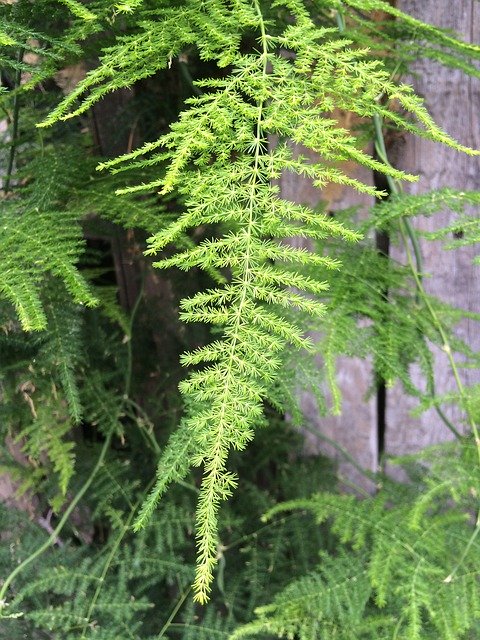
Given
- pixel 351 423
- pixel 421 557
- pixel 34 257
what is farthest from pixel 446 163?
pixel 34 257

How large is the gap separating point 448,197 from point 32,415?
0.68 meters

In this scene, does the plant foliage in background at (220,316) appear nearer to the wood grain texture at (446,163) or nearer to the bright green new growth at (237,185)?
the bright green new growth at (237,185)

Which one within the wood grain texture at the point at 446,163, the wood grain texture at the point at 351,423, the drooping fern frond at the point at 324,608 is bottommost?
the drooping fern frond at the point at 324,608

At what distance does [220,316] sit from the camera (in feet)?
1.65

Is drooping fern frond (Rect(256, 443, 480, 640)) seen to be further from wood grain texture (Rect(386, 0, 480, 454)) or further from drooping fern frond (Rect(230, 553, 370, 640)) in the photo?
wood grain texture (Rect(386, 0, 480, 454))

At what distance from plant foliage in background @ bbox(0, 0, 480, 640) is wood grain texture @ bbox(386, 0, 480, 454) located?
0.11 meters

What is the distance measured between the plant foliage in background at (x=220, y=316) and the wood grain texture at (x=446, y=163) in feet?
0.37

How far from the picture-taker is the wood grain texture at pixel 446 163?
1.01 meters

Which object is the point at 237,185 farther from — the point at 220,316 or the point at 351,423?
the point at 351,423

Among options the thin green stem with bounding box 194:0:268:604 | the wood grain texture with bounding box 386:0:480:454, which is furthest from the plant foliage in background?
the wood grain texture with bounding box 386:0:480:454

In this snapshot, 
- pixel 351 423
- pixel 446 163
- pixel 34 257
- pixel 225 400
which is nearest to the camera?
pixel 225 400

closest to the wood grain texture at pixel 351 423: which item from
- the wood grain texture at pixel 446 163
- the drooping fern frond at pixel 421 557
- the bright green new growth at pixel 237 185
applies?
the wood grain texture at pixel 446 163

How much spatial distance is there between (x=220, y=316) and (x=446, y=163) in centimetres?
74

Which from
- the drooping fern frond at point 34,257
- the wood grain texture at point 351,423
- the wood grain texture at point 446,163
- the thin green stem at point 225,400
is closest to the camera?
the thin green stem at point 225,400
